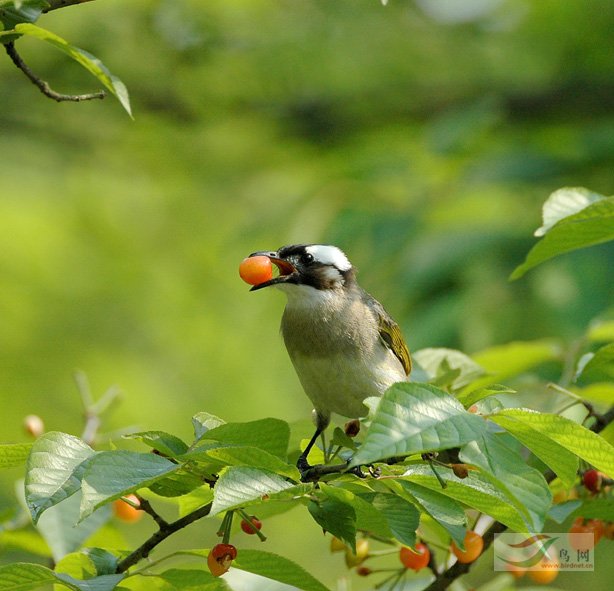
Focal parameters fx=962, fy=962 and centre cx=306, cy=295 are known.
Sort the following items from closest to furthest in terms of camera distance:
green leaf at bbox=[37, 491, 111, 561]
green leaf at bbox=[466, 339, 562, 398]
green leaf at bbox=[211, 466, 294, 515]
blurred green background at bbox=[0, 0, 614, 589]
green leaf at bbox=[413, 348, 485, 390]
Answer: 1. green leaf at bbox=[211, 466, 294, 515]
2. green leaf at bbox=[37, 491, 111, 561]
3. green leaf at bbox=[413, 348, 485, 390]
4. green leaf at bbox=[466, 339, 562, 398]
5. blurred green background at bbox=[0, 0, 614, 589]

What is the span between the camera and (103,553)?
221cm

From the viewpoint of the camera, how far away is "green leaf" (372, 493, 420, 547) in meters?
2.06

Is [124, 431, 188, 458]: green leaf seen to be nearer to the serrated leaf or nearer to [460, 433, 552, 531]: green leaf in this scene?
A: the serrated leaf

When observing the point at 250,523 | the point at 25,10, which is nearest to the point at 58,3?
the point at 25,10

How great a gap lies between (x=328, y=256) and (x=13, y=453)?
2.30 metres

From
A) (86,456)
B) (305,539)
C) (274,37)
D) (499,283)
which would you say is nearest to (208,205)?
(274,37)

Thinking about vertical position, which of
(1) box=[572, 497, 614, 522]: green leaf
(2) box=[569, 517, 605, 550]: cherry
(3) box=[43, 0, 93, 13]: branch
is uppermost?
(3) box=[43, 0, 93, 13]: branch

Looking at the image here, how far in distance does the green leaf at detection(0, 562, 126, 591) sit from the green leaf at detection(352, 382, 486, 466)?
69 cm

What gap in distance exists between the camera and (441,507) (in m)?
2.07

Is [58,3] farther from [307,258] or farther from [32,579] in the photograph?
[307,258]

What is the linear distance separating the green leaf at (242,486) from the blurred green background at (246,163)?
399 centimetres

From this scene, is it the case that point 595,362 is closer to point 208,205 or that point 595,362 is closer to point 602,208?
point 602,208

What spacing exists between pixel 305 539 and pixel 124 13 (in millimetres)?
4843

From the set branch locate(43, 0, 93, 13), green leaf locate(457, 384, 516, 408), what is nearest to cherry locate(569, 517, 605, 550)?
green leaf locate(457, 384, 516, 408)
